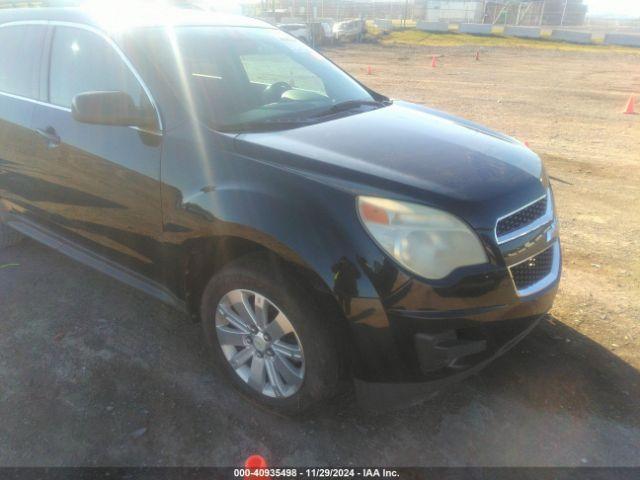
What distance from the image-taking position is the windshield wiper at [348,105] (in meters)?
2.98

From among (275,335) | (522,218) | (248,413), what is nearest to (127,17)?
(275,335)

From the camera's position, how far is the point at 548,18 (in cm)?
4453

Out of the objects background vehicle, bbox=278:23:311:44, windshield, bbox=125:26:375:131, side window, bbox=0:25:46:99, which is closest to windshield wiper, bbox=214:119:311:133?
windshield, bbox=125:26:375:131

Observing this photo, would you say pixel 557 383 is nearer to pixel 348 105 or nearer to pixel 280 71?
pixel 348 105

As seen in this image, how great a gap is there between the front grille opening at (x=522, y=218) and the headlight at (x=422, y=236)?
17 cm

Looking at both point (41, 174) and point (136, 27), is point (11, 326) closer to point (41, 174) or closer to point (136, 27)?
point (41, 174)

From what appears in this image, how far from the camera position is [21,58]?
11.4 feet

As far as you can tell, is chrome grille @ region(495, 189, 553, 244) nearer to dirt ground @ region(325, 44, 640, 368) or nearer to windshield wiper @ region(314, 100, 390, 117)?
dirt ground @ region(325, 44, 640, 368)

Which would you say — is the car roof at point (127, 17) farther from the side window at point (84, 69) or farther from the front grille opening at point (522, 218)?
the front grille opening at point (522, 218)

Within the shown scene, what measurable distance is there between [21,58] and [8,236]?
1.58 m

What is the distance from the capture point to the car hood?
2.14 m

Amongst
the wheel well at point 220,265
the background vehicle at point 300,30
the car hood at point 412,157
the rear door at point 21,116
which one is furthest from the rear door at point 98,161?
the background vehicle at point 300,30

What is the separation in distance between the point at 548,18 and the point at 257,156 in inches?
2011

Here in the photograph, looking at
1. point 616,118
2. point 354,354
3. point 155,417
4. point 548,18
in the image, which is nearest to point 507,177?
point 354,354
